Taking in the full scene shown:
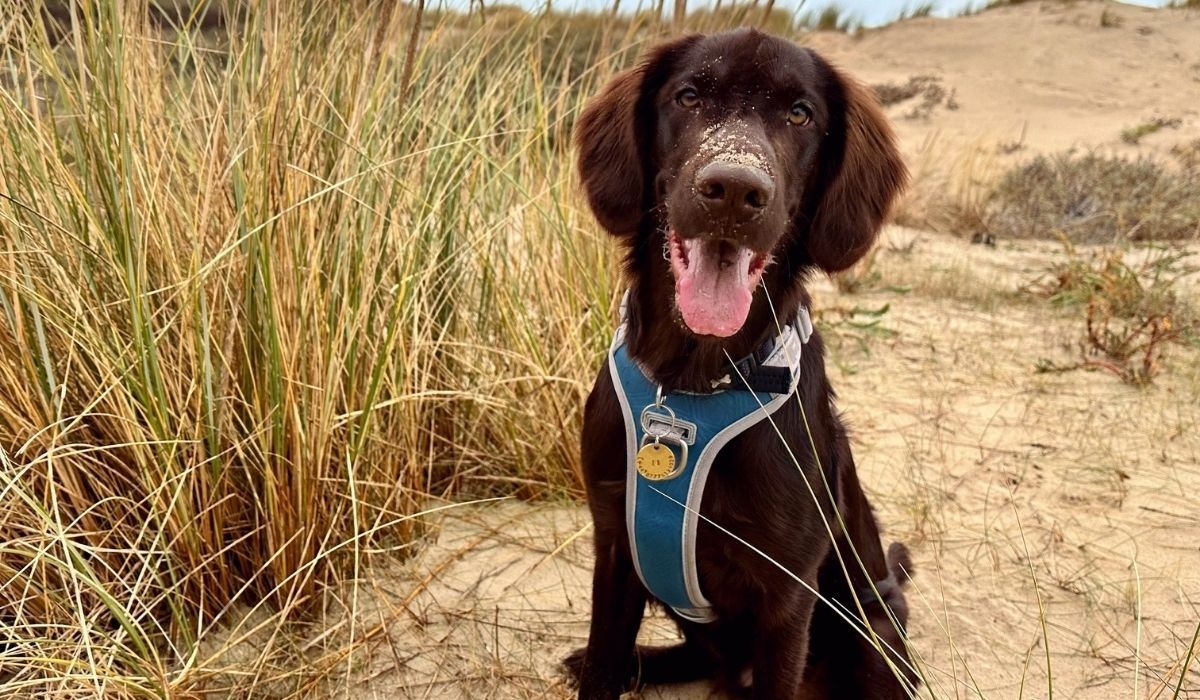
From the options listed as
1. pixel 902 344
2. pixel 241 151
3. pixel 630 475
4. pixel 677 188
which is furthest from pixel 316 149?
pixel 902 344

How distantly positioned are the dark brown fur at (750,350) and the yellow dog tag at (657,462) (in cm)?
11

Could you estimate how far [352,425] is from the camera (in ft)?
6.72

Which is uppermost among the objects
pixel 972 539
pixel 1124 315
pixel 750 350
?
pixel 750 350

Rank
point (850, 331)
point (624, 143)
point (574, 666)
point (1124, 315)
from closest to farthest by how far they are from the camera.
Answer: point (624, 143) → point (574, 666) → point (1124, 315) → point (850, 331)

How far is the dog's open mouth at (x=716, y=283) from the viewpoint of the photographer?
61.7 inches

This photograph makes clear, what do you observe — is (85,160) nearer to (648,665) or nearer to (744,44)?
(744,44)

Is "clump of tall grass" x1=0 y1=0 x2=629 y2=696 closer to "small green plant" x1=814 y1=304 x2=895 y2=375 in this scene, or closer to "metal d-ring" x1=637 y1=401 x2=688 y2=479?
"metal d-ring" x1=637 y1=401 x2=688 y2=479

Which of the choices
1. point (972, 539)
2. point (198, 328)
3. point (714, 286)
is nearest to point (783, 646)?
point (714, 286)

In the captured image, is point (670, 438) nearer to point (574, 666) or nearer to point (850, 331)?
point (574, 666)

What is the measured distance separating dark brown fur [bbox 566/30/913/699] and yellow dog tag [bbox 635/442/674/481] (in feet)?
0.35

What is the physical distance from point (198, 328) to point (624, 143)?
0.99 m

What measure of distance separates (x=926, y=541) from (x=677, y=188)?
5.22ft

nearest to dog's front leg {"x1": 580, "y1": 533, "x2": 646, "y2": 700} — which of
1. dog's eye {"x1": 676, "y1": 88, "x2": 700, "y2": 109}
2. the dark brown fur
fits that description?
the dark brown fur

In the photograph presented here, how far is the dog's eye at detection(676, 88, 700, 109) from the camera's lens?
1.78 meters
